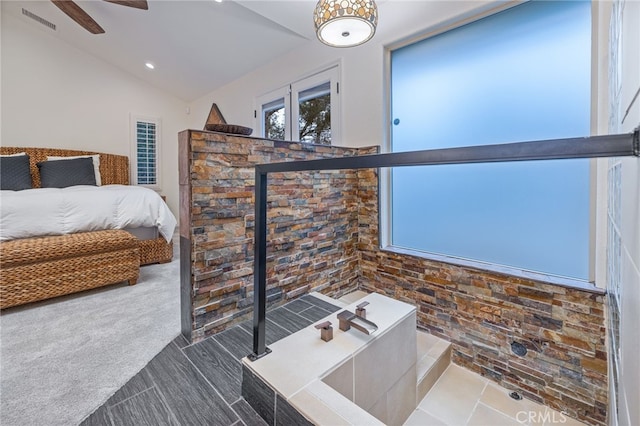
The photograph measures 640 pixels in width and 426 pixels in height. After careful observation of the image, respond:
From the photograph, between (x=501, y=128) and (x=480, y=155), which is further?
(x=501, y=128)

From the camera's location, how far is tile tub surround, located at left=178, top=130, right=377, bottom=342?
4.90ft

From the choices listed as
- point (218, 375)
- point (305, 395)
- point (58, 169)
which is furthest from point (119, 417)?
point (58, 169)

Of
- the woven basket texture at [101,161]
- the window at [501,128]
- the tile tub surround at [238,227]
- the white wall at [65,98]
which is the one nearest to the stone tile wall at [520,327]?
the window at [501,128]

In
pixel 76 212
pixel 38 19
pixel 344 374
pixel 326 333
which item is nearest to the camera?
pixel 344 374

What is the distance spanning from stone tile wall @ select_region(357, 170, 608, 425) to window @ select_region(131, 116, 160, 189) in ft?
16.6

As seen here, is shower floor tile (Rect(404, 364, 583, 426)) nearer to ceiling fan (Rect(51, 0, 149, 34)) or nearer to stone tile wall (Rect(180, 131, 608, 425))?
stone tile wall (Rect(180, 131, 608, 425))

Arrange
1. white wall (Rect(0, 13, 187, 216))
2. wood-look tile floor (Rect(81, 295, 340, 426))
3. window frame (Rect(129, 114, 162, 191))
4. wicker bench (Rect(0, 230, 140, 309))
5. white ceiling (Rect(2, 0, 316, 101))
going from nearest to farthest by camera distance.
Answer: wood-look tile floor (Rect(81, 295, 340, 426))
wicker bench (Rect(0, 230, 140, 309))
white ceiling (Rect(2, 0, 316, 101))
white wall (Rect(0, 13, 187, 216))
window frame (Rect(129, 114, 162, 191))

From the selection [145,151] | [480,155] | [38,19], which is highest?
[38,19]

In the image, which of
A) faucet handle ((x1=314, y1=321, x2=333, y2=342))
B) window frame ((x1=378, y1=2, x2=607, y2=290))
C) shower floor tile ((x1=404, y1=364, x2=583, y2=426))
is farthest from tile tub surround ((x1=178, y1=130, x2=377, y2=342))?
shower floor tile ((x1=404, y1=364, x2=583, y2=426))

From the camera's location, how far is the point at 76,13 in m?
2.89

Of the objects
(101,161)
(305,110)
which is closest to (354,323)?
(305,110)

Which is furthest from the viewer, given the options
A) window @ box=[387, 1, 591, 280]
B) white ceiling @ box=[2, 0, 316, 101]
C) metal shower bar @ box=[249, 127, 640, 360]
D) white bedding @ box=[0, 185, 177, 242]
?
white ceiling @ box=[2, 0, 316, 101]

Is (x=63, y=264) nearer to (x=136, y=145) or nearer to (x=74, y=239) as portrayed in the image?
(x=74, y=239)
